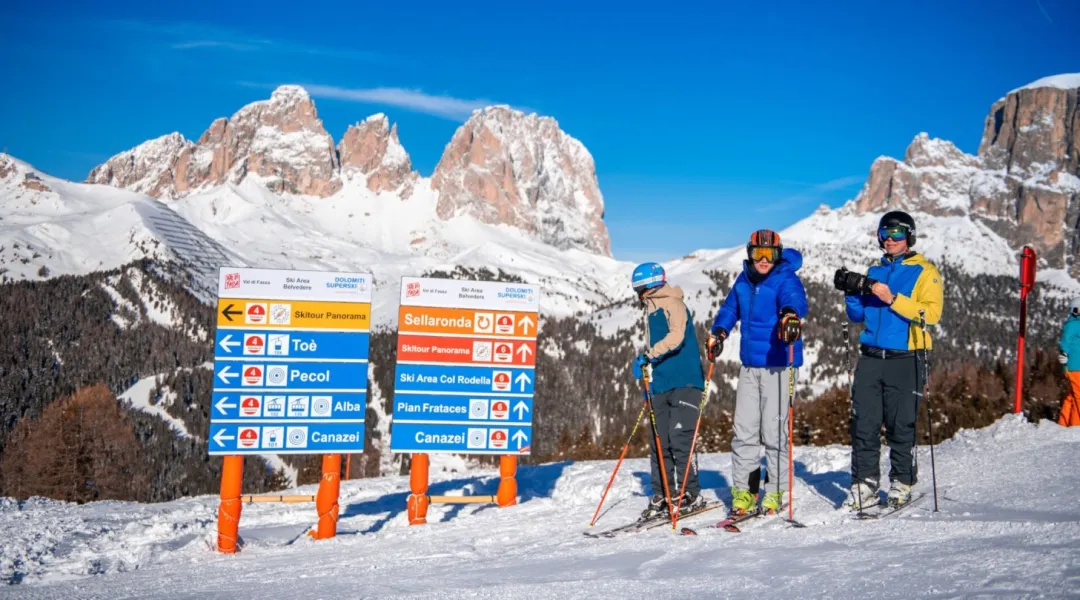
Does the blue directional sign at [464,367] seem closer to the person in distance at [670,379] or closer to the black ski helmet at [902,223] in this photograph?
the person in distance at [670,379]

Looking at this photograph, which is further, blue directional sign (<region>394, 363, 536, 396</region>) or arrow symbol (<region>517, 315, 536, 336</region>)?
arrow symbol (<region>517, 315, 536, 336</region>)

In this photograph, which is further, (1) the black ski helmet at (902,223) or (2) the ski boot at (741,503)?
(1) the black ski helmet at (902,223)

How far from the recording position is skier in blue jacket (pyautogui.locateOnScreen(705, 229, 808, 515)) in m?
8.38

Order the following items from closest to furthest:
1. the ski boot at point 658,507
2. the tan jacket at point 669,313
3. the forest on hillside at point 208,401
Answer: the tan jacket at point 669,313, the ski boot at point 658,507, the forest on hillside at point 208,401

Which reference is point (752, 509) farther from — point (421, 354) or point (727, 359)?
point (727, 359)

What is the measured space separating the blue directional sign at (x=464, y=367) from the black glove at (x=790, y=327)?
5000mm

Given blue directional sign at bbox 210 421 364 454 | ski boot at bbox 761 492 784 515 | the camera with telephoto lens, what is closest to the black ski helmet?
the camera with telephoto lens

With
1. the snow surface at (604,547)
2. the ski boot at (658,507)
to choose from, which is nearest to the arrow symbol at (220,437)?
the snow surface at (604,547)

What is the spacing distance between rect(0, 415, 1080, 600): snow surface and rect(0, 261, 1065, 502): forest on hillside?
217cm

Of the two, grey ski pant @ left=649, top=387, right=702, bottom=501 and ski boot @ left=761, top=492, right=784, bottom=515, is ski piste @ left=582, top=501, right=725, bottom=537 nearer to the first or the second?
grey ski pant @ left=649, top=387, right=702, bottom=501

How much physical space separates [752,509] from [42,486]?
3785cm

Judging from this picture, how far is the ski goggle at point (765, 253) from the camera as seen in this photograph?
8.38 metres

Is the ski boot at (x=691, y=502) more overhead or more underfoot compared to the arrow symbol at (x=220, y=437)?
more underfoot

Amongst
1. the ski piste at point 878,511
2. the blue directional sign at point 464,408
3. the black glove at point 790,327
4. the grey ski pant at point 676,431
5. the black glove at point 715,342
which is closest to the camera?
the ski piste at point 878,511
